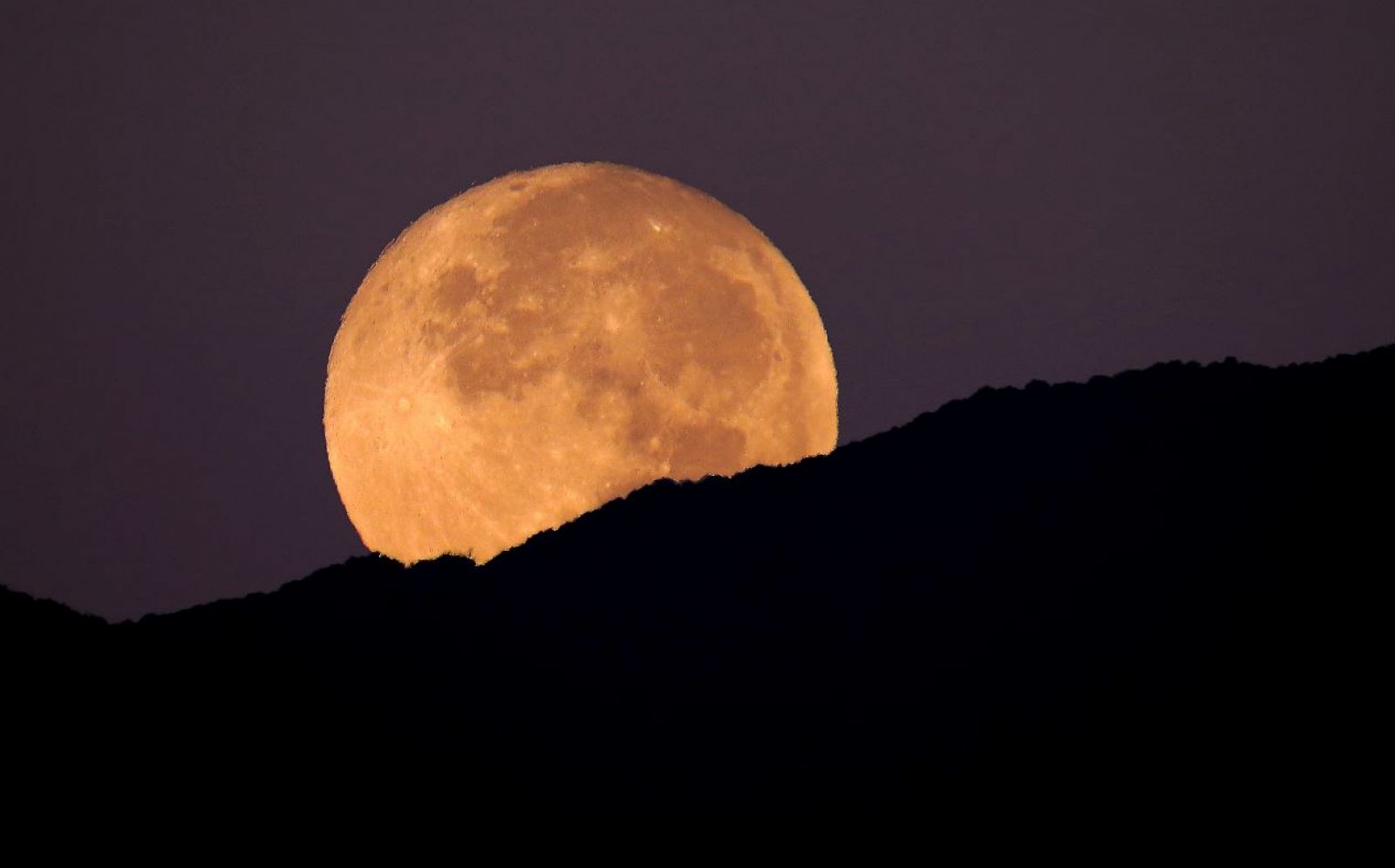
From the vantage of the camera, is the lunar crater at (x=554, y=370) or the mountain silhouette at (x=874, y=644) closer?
the mountain silhouette at (x=874, y=644)

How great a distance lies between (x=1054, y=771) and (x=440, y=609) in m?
6.12

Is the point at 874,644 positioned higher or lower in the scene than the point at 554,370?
lower

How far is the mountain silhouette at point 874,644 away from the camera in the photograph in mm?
8734

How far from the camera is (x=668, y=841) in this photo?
866cm

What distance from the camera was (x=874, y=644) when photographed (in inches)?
418

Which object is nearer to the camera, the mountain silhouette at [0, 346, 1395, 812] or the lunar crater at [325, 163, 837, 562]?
the mountain silhouette at [0, 346, 1395, 812]

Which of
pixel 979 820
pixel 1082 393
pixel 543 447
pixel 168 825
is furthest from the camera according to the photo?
pixel 543 447

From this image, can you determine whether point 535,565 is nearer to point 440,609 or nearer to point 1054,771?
point 440,609

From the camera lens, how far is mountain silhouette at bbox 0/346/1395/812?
8734 mm

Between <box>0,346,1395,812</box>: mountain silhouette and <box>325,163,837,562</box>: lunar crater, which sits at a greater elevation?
<box>325,163,837,562</box>: lunar crater

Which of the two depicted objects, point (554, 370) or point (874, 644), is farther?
point (554, 370)

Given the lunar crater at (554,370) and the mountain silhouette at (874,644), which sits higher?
the lunar crater at (554,370)

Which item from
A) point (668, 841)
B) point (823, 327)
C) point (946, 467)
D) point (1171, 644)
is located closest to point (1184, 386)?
point (946, 467)

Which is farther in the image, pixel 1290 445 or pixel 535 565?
pixel 535 565
